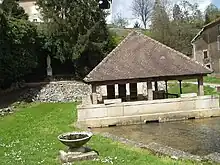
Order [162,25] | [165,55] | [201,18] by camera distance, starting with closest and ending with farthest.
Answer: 1. [165,55]
2. [162,25]
3. [201,18]

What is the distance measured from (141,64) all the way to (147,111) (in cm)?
322

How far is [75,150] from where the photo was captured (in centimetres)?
1196

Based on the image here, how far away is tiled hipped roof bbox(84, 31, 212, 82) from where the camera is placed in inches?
936

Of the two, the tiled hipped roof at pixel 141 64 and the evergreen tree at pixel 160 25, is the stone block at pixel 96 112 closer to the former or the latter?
the tiled hipped roof at pixel 141 64

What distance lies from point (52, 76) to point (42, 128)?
27.4 m

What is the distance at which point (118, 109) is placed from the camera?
23.0m

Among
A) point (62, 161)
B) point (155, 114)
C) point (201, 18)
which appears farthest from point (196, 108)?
point (201, 18)

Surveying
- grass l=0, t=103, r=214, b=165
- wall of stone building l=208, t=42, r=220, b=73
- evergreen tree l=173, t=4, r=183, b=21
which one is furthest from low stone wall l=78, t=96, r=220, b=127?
evergreen tree l=173, t=4, r=183, b=21

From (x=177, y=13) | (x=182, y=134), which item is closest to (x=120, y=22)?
(x=177, y=13)

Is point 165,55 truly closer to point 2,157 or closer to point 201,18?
point 2,157

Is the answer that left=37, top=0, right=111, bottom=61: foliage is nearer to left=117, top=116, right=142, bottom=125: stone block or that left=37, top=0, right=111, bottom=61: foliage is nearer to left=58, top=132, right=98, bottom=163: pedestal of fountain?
left=117, top=116, right=142, bottom=125: stone block

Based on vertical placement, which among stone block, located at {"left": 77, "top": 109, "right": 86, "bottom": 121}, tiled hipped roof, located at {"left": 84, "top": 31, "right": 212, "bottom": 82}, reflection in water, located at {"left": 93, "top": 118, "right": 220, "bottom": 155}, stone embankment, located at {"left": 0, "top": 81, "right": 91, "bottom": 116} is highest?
tiled hipped roof, located at {"left": 84, "top": 31, "right": 212, "bottom": 82}

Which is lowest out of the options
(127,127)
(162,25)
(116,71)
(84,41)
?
(127,127)

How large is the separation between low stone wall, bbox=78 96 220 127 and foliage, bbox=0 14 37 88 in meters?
13.6
